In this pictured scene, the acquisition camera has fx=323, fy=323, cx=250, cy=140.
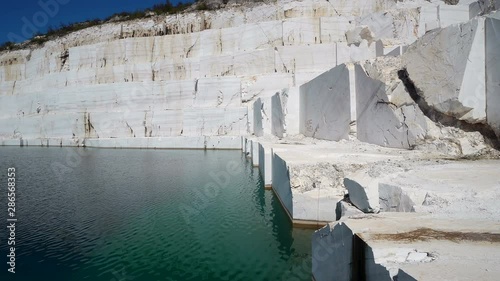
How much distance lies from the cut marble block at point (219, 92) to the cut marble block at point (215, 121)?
795 millimetres

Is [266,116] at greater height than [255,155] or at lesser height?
greater

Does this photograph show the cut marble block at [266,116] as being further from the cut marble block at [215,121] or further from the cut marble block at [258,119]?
the cut marble block at [215,121]

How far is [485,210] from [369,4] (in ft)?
77.2

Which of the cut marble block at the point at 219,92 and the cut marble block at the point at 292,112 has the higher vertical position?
the cut marble block at the point at 219,92

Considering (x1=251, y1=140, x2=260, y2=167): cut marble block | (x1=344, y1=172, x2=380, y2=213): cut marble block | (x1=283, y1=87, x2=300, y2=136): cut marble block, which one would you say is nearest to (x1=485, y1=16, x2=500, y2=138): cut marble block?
(x1=344, y1=172, x2=380, y2=213): cut marble block

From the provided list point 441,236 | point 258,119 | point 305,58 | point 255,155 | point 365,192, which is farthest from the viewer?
point 305,58

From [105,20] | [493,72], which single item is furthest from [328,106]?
[105,20]

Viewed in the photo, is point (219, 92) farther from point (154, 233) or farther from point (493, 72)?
point (493, 72)

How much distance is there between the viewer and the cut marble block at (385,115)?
630cm

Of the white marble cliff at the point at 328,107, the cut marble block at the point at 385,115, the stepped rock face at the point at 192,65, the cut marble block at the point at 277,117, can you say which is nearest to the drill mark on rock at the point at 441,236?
the white marble cliff at the point at 328,107

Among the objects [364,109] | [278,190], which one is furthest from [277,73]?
[278,190]

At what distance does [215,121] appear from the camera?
814 inches

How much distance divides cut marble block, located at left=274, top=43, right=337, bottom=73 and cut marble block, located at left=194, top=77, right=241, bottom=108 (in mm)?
3226

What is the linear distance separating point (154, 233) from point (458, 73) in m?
5.81
